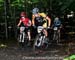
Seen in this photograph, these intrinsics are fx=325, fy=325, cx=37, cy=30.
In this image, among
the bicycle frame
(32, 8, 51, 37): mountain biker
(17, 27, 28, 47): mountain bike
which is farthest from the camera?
the bicycle frame

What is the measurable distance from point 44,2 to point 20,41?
3564 mm

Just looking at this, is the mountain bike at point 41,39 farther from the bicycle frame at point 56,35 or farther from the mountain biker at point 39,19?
the bicycle frame at point 56,35

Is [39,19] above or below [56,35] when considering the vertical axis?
above

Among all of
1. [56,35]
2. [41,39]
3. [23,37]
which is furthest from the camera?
[56,35]

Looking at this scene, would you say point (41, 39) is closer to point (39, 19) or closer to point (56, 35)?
point (39, 19)

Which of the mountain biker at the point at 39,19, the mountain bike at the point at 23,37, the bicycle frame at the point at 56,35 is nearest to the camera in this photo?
the mountain biker at the point at 39,19

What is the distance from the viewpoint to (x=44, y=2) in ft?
58.3

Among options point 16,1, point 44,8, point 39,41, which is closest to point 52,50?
point 39,41

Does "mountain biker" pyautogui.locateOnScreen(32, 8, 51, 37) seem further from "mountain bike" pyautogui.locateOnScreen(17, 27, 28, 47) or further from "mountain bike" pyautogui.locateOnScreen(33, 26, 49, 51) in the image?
"mountain bike" pyautogui.locateOnScreen(17, 27, 28, 47)

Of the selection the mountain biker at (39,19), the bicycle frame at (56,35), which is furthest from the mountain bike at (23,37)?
the bicycle frame at (56,35)

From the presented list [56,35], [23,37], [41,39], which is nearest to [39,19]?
[41,39]

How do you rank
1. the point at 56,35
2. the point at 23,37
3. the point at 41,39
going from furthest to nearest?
the point at 56,35 < the point at 23,37 < the point at 41,39

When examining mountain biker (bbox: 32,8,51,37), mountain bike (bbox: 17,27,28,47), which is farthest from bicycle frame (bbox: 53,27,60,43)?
mountain biker (bbox: 32,8,51,37)

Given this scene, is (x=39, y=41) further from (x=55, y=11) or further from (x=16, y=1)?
(x=55, y=11)
